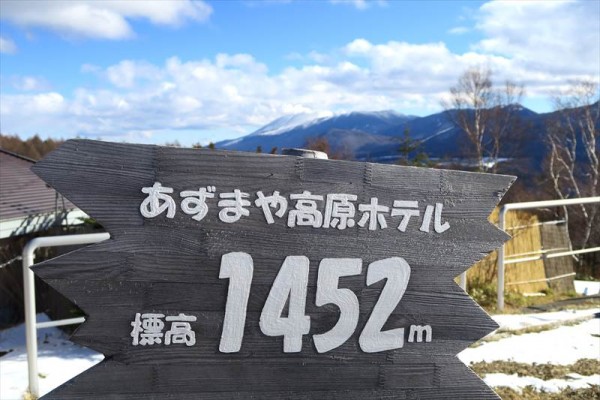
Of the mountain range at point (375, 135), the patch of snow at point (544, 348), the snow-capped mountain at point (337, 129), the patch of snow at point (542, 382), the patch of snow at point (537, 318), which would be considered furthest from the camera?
the snow-capped mountain at point (337, 129)

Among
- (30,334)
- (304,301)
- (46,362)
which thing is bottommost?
(46,362)

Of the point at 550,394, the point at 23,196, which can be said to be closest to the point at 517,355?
the point at 550,394

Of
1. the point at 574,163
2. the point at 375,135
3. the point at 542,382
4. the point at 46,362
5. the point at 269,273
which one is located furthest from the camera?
the point at 375,135

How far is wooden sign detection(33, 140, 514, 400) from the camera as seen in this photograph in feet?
5.32

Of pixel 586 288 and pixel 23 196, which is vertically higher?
pixel 23 196

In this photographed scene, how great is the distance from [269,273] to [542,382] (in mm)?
2250

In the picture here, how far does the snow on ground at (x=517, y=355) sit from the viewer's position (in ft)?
10.6

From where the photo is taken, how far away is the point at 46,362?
4.65m

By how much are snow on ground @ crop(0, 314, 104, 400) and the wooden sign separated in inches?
87.2

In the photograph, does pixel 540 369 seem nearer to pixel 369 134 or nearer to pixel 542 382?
pixel 542 382

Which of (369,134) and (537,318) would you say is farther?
(369,134)

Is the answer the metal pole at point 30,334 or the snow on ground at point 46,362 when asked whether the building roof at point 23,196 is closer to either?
the snow on ground at point 46,362

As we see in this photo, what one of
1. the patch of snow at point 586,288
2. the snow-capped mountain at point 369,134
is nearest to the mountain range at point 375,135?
the snow-capped mountain at point 369,134

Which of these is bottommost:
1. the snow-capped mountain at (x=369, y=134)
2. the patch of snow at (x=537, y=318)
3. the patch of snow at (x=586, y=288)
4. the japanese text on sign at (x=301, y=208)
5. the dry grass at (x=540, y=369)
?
the patch of snow at (x=586, y=288)
